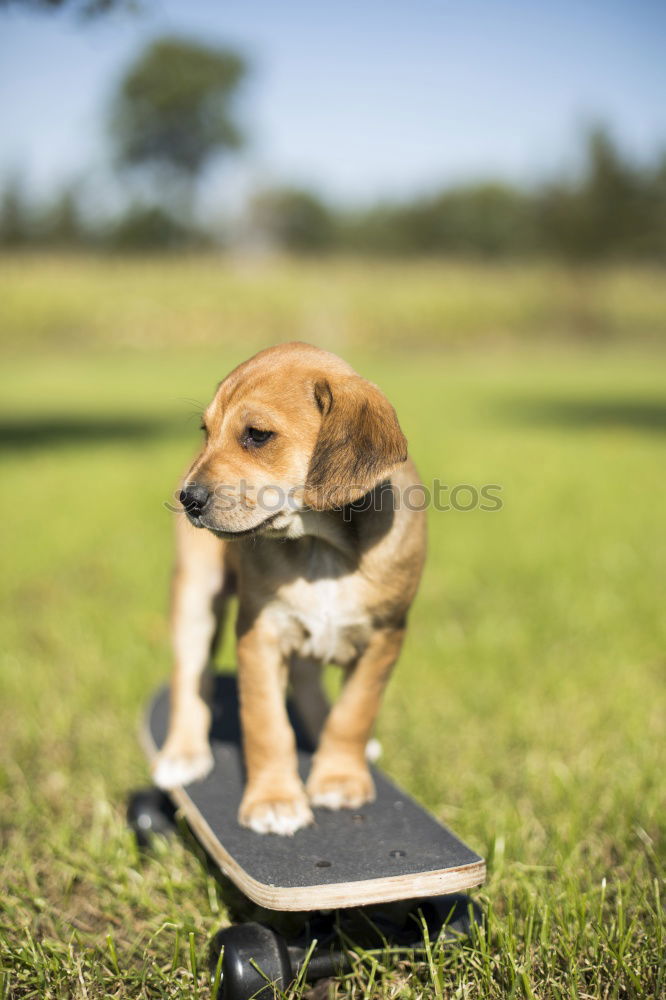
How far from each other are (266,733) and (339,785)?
280mm

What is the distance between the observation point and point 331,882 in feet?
6.54

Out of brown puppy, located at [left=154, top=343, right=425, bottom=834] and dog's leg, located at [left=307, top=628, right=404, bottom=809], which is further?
dog's leg, located at [left=307, top=628, right=404, bottom=809]

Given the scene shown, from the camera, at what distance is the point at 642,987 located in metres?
1.99

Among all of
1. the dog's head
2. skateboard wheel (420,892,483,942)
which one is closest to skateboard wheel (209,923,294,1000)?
skateboard wheel (420,892,483,942)

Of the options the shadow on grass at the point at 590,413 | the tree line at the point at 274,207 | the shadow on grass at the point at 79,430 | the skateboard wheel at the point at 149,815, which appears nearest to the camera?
the skateboard wheel at the point at 149,815

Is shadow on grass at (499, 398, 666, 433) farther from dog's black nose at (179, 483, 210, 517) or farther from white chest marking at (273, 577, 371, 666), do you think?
dog's black nose at (179, 483, 210, 517)

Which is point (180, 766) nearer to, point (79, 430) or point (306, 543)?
point (306, 543)

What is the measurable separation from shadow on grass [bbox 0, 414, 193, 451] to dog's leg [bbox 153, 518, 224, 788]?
8.07m

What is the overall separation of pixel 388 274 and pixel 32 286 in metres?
12.8

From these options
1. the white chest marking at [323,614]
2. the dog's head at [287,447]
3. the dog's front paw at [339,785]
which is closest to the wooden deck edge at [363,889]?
the dog's front paw at [339,785]

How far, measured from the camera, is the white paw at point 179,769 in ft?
8.79

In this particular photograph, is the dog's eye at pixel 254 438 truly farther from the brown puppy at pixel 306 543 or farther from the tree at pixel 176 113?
the tree at pixel 176 113

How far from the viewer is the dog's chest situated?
233 cm

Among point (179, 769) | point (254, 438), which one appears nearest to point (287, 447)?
point (254, 438)
